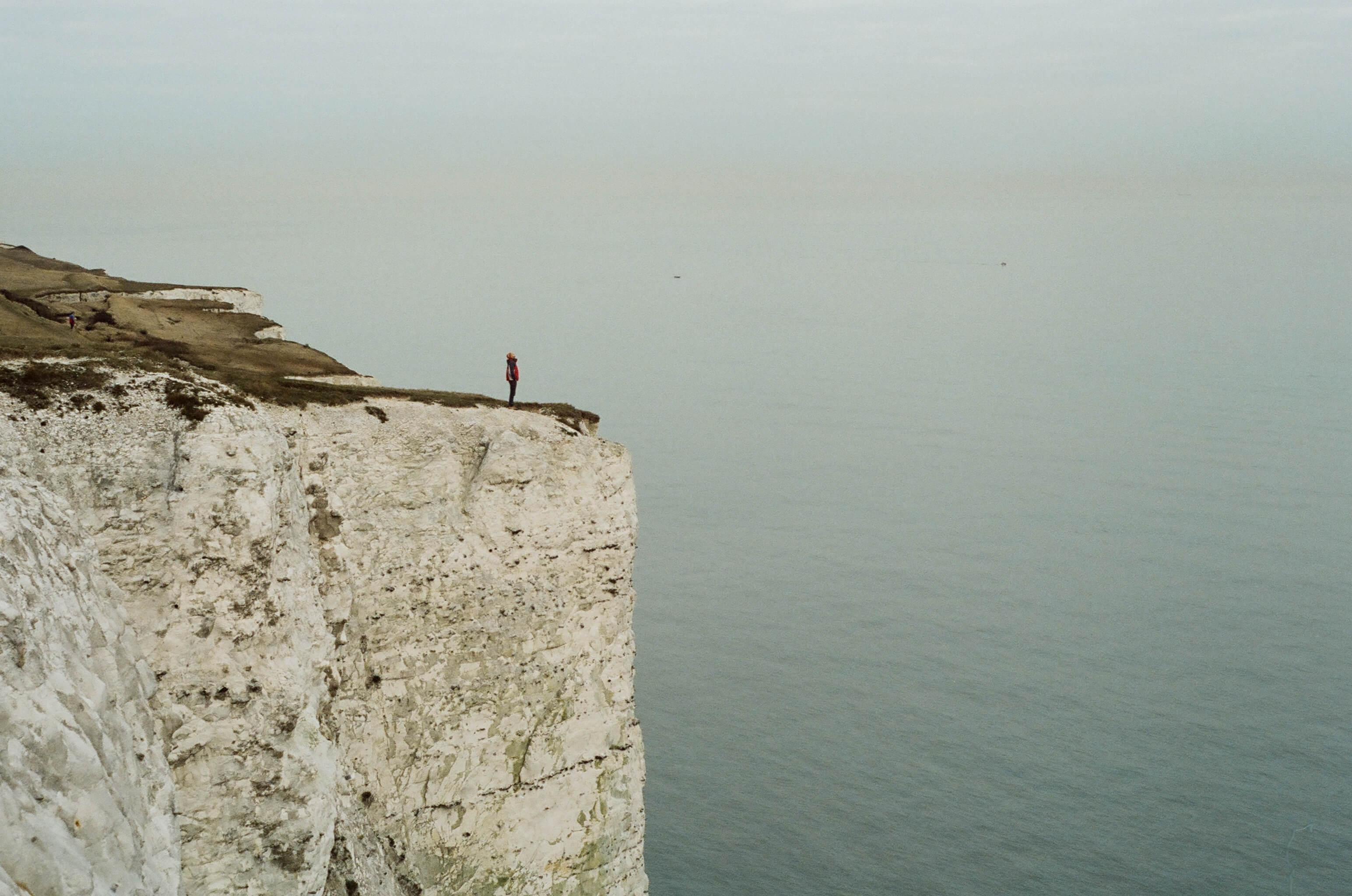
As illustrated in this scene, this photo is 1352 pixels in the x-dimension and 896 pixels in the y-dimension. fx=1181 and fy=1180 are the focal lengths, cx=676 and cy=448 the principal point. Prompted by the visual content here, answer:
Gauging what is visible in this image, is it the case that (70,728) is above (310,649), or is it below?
above

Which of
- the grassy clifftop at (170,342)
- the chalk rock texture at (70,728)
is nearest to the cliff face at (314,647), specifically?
the chalk rock texture at (70,728)

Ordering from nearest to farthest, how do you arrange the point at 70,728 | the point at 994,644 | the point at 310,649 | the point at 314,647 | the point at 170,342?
the point at 70,728 < the point at 310,649 < the point at 314,647 < the point at 170,342 < the point at 994,644

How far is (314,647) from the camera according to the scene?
21781mm

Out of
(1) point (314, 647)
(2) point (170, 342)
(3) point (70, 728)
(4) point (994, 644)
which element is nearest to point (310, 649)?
(1) point (314, 647)

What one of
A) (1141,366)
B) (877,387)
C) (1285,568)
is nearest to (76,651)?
(1285,568)

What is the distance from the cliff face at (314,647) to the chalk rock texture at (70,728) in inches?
1.9

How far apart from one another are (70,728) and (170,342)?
20527 millimetres

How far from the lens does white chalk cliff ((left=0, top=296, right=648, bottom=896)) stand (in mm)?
15766

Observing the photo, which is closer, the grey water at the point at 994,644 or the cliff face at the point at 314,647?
the cliff face at the point at 314,647

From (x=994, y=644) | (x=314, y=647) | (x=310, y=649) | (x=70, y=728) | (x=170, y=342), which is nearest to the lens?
(x=70, y=728)

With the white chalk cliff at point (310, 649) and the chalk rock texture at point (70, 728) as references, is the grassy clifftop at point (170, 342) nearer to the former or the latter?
the white chalk cliff at point (310, 649)

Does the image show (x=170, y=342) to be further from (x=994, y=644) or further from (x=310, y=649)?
(x=994, y=644)

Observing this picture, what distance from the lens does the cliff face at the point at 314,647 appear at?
16094mm

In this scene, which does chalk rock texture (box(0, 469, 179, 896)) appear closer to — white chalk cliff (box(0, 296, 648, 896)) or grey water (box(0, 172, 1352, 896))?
white chalk cliff (box(0, 296, 648, 896))
